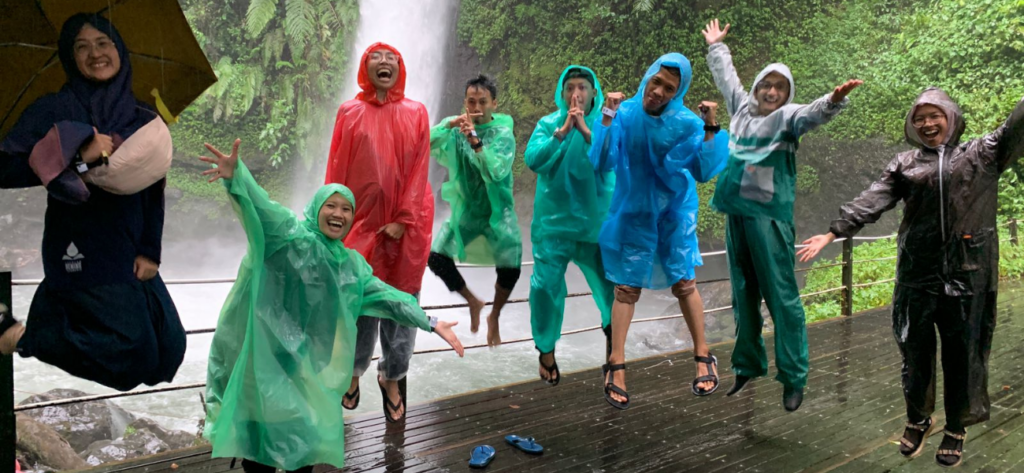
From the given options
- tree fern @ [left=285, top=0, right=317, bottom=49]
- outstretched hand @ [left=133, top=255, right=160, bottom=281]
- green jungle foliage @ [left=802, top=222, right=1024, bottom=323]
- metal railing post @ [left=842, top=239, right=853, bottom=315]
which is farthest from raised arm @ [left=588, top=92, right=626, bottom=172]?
tree fern @ [left=285, top=0, right=317, bottom=49]

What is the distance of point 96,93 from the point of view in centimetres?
156

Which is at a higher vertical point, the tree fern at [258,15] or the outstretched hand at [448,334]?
the tree fern at [258,15]

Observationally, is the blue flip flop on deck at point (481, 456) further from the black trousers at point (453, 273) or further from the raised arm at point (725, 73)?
the raised arm at point (725, 73)

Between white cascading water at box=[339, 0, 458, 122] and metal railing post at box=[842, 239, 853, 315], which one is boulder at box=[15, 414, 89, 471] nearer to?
metal railing post at box=[842, 239, 853, 315]

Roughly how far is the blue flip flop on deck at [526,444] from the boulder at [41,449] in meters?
2.72

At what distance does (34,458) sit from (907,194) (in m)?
4.59

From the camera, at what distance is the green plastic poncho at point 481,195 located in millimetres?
2973

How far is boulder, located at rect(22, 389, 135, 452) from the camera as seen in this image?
526cm

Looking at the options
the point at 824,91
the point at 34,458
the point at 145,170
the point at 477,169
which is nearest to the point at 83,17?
the point at 145,170

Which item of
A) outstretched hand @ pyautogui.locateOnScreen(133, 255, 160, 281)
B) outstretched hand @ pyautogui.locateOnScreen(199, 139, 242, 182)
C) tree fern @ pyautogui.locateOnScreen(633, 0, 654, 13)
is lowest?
outstretched hand @ pyautogui.locateOnScreen(133, 255, 160, 281)

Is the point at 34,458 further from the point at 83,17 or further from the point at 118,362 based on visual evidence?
the point at 83,17

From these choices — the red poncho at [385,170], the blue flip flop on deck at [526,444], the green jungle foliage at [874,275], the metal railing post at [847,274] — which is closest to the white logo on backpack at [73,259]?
the red poncho at [385,170]

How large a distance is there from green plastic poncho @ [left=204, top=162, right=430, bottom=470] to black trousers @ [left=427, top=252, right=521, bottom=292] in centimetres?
95

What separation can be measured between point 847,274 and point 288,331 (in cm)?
462
